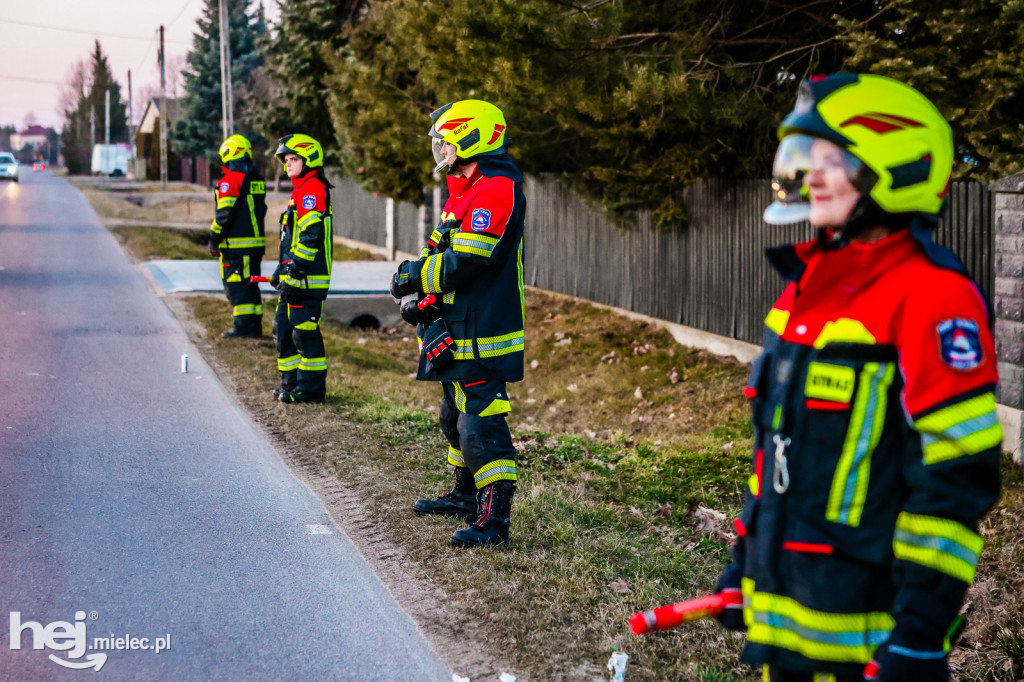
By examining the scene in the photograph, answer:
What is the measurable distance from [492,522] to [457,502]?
59cm

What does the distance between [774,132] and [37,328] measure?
8.99 metres

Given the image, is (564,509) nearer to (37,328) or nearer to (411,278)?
(411,278)

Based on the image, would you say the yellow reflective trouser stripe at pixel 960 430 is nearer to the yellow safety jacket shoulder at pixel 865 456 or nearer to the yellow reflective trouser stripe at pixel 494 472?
the yellow safety jacket shoulder at pixel 865 456

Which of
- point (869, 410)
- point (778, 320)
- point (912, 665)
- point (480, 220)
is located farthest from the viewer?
point (480, 220)

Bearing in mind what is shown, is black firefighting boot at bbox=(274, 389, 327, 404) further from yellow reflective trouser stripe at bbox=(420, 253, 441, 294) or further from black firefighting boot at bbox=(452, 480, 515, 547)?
yellow reflective trouser stripe at bbox=(420, 253, 441, 294)

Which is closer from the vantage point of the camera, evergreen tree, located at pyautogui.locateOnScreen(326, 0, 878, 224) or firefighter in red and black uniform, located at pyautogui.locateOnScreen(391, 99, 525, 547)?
firefighter in red and black uniform, located at pyautogui.locateOnScreen(391, 99, 525, 547)

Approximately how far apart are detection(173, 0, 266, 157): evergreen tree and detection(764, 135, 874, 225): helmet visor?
53436 mm

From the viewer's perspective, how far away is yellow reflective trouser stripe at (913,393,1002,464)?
2.06 meters

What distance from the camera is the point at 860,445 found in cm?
222

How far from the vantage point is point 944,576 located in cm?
205

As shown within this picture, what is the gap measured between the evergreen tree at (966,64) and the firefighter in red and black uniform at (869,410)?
5758 millimetres

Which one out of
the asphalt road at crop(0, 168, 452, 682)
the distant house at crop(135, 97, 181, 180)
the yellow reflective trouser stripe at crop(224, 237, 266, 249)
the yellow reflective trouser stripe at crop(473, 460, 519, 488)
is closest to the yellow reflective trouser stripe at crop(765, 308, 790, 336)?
the asphalt road at crop(0, 168, 452, 682)

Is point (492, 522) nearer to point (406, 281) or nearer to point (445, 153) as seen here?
point (406, 281)

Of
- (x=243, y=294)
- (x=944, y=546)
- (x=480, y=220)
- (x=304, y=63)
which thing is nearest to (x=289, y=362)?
Result: (x=243, y=294)
